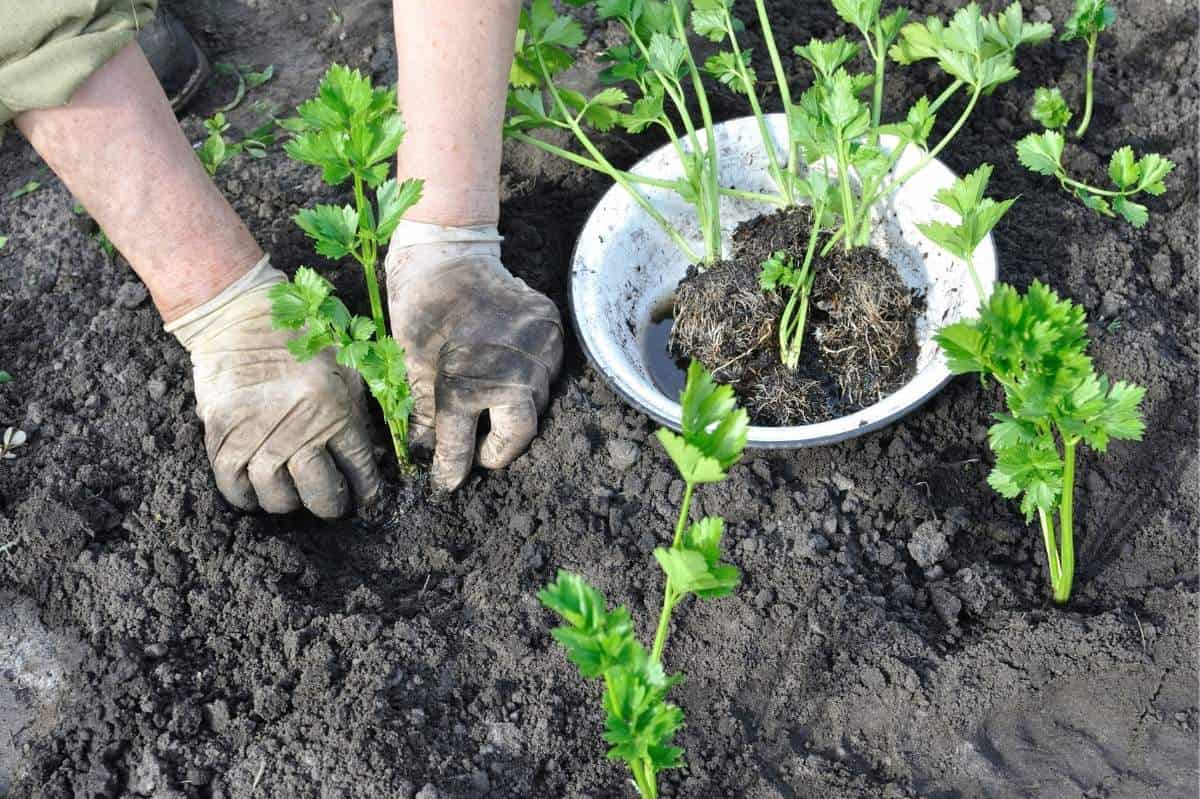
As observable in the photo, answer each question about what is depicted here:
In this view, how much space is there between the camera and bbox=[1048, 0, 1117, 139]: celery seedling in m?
2.53

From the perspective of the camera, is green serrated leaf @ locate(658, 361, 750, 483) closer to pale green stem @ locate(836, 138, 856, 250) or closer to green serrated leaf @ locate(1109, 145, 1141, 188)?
pale green stem @ locate(836, 138, 856, 250)

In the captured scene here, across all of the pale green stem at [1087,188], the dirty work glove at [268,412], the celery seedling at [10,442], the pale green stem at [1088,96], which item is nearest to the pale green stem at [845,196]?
the pale green stem at [1087,188]

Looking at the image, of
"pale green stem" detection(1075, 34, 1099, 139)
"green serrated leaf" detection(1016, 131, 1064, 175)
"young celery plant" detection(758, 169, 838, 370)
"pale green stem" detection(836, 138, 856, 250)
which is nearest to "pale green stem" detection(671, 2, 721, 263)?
"young celery plant" detection(758, 169, 838, 370)

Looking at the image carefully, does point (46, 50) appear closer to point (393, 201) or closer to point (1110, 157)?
point (393, 201)

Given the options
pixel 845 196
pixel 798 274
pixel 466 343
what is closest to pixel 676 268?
pixel 798 274

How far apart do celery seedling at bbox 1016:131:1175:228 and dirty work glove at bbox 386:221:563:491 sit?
1.08 metres

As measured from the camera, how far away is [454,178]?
7.38 feet

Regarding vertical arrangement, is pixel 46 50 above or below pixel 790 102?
above

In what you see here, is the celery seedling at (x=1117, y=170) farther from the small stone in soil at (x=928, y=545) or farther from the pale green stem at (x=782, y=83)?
the small stone in soil at (x=928, y=545)

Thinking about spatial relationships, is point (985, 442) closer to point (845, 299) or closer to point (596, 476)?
point (845, 299)

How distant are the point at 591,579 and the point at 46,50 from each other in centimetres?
135

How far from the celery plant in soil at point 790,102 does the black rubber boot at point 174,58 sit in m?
0.99

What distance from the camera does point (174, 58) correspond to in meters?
2.85

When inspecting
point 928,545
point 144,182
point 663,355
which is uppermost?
point 144,182
